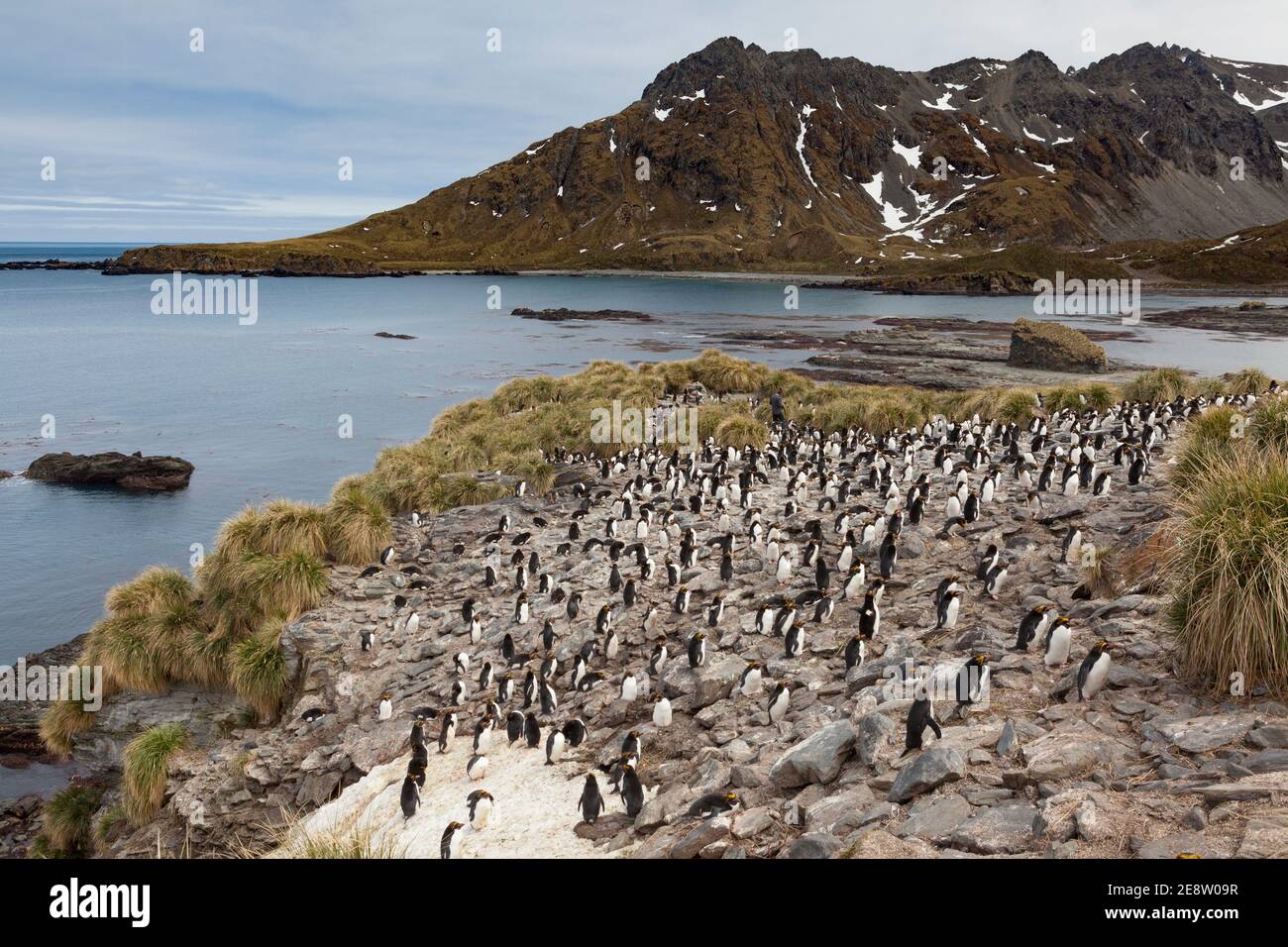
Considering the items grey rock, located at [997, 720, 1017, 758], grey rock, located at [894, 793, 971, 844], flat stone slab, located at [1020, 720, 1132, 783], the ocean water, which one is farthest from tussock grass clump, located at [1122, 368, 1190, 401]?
grey rock, located at [894, 793, 971, 844]

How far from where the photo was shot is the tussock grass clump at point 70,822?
12750 millimetres

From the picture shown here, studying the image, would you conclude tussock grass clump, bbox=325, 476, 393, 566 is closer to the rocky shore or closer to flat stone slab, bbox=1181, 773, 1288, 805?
flat stone slab, bbox=1181, 773, 1288, 805

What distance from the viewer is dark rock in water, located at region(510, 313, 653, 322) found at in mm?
87969

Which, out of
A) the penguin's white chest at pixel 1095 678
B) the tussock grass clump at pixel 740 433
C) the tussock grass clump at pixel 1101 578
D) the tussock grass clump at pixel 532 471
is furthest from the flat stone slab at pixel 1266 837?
the tussock grass clump at pixel 740 433

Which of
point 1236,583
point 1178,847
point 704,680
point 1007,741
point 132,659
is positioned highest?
point 1236,583

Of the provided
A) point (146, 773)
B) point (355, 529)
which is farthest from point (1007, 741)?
point (355, 529)

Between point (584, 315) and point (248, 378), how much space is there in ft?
143

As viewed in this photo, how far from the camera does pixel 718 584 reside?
530 inches

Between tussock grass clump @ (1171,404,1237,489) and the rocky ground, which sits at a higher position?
tussock grass clump @ (1171,404,1237,489)

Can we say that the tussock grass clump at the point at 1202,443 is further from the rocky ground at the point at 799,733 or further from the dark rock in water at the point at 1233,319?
the dark rock in water at the point at 1233,319

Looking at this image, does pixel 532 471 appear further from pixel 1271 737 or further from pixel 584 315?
pixel 584 315

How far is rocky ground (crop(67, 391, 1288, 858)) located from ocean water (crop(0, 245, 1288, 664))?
1050cm

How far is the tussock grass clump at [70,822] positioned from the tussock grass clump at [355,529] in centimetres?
650
